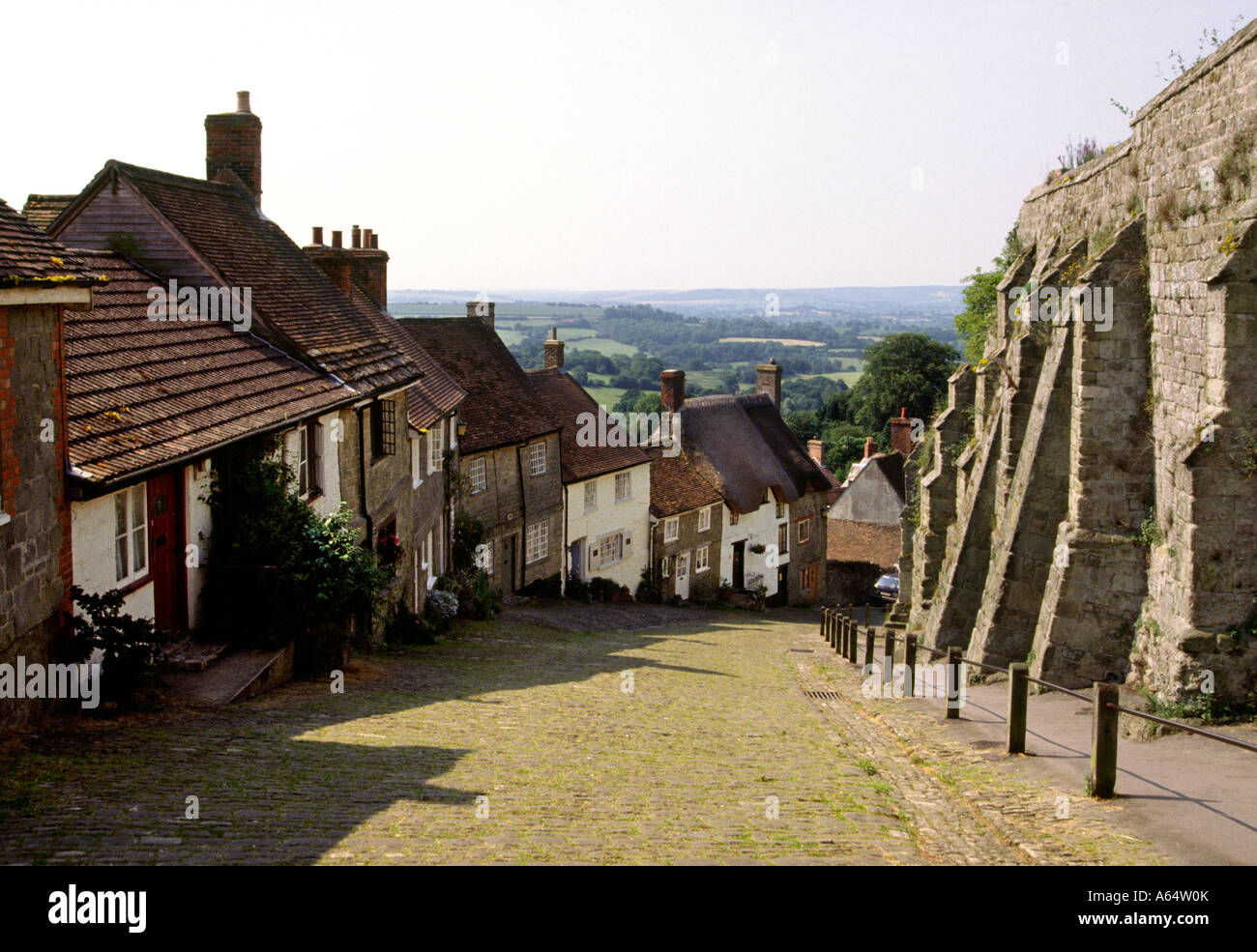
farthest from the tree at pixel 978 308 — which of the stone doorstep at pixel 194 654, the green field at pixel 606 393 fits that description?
the green field at pixel 606 393

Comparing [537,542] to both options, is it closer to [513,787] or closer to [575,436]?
[575,436]

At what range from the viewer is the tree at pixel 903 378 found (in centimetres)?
7012

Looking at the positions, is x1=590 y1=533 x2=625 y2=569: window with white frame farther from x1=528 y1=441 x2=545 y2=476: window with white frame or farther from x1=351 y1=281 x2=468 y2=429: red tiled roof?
x1=351 y1=281 x2=468 y2=429: red tiled roof

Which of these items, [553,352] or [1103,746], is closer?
[1103,746]

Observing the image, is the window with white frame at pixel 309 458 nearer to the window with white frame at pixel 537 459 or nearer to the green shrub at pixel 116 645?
the green shrub at pixel 116 645

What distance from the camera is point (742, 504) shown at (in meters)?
39.5

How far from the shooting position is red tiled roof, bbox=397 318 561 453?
29375 mm

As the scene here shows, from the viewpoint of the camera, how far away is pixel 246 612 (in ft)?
41.7

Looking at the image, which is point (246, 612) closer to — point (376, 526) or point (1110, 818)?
point (376, 526)

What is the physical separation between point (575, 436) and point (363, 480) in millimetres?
16830

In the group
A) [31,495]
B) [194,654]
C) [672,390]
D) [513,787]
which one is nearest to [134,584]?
[194,654]

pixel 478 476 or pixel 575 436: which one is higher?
pixel 575 436

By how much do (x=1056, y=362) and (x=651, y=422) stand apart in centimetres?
2615

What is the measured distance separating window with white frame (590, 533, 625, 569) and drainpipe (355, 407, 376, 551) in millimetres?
16364
